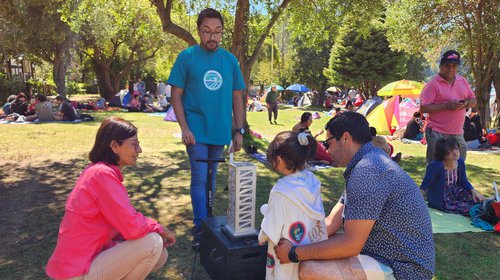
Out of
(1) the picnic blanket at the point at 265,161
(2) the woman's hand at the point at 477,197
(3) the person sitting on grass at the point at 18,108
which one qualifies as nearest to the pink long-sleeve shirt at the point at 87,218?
(2) the woman's hand at the point at 477,197

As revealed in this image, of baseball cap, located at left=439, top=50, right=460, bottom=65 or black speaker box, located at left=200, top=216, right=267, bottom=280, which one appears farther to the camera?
baseball cap, located at left=439, top=50, right=460, bottom=65

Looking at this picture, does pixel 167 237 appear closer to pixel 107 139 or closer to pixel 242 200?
→ pixel 242 200

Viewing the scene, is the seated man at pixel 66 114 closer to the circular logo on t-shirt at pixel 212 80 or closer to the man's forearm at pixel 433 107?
the circular logo on t-shirt at pixel 212 80

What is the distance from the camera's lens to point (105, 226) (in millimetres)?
2230

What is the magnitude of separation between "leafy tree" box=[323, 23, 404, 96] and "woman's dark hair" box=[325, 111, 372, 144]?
25.4m

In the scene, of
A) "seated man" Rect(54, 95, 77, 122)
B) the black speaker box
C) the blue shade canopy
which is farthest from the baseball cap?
the blue shade canopy

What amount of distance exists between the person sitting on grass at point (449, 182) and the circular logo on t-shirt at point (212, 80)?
300cm

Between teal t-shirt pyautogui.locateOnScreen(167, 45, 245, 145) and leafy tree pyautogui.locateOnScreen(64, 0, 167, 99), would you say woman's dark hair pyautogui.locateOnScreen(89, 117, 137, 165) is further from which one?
leafy tree pyautogui.locateOnScreen(64, 0, 167, 99)

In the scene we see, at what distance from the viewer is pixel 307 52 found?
1316 inches

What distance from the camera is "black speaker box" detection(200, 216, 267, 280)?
8.44ft

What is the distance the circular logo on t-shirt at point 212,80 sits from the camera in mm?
3467

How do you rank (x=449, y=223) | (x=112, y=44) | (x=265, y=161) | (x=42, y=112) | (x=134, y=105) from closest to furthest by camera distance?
1. (x=449, y=223)
2. (x=265, y=161)
3. (x=42, y=112)
4. (x=134, y=105)
5. (x=112, y=44)

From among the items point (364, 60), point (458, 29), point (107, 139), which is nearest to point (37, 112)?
point (107, 139)

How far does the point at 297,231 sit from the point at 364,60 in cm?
2641
